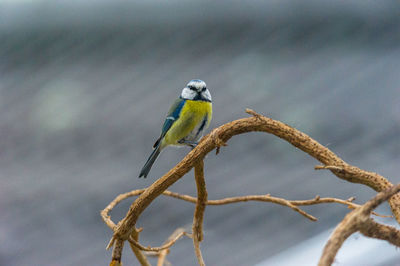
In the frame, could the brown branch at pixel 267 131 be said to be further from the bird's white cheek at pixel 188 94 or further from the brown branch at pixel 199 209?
the bird's white cheek at pixel 188 94

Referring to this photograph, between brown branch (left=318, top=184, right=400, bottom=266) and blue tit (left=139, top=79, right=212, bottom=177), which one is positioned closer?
brown branch (left=318, top=184, right=400, bottom=266)

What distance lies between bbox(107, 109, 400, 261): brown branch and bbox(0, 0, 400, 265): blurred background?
0.66 metres

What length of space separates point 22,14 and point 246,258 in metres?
1.21

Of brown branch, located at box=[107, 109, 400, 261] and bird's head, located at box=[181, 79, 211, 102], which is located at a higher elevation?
bird's head, located at box=[181, 79, 211, 102]

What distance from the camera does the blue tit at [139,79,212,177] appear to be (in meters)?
0.99

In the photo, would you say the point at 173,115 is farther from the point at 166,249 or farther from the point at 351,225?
the point at 351,225

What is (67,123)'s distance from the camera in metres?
1.47

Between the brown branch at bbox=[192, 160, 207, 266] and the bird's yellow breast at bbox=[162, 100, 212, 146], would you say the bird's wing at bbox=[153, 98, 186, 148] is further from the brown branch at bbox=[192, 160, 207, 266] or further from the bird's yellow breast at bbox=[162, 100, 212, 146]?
the brown branch at bbox=[192, 160, 207, 266]

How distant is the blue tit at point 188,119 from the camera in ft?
3.23

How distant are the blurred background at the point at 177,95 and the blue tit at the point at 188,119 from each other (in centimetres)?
36

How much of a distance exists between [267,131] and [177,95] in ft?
2.56

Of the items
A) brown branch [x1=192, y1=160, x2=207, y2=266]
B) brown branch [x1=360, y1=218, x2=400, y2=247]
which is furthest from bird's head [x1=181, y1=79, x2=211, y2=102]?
brown branch [x1=360, y1=218, x2=400, y2=247]

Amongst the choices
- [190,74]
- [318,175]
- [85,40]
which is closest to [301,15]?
[190,74]

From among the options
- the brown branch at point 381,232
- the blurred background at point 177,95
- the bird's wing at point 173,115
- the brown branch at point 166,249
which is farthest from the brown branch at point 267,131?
the blurred background at point 177,95
